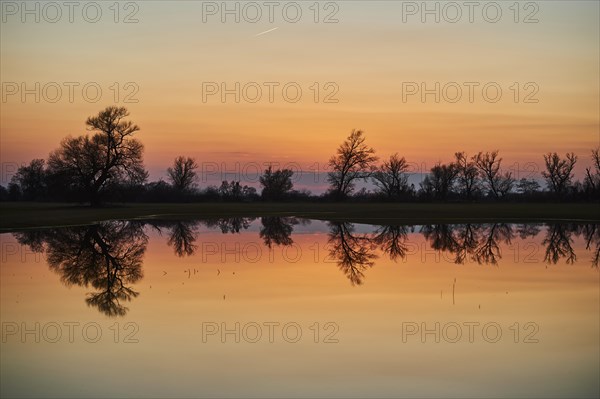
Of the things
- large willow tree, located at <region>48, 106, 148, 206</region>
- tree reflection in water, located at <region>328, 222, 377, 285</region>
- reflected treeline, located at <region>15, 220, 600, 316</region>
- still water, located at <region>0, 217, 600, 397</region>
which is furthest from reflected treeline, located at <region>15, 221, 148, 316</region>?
large willow tree, located at <region>48, 106, 148, 206</region>

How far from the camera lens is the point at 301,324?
47.1 ft

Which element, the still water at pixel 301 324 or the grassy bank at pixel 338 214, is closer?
the still water at pixel 301 324

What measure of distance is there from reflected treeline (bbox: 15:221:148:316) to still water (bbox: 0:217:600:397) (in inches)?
4.0

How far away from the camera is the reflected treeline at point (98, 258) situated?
18.2 meters

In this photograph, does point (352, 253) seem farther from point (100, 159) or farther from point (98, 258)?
point (100, 159)

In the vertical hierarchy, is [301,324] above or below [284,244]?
below

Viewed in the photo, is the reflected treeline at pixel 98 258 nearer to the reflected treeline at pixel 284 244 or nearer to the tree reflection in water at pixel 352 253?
the reflected treeline at pixel 284 244

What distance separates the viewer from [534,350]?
12.3m

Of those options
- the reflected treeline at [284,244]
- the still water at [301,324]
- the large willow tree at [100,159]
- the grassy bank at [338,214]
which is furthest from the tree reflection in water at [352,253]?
the large willow tree at [100,159]

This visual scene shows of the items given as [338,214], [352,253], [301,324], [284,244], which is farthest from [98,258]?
[338,214]

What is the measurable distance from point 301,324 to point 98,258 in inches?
595

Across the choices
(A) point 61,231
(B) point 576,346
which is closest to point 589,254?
(B) point 576,346

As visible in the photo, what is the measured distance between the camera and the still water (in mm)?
10414

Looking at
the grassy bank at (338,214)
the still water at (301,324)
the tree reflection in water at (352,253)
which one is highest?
the grassy bank at (338,214)
